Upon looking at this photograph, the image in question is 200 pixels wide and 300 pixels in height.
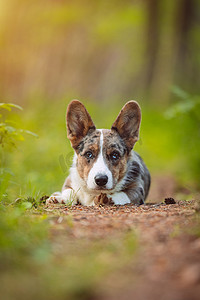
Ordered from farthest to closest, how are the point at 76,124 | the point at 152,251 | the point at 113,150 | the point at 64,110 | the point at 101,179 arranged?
1. the point at 64,110
2. the point at 76,124
3. the point at 113,150
4. the point at 101,179
5. the point at 152,251

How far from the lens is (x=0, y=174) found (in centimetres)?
484

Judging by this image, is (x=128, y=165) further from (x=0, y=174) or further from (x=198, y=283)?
(x=198, y=283)

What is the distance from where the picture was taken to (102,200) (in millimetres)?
4809

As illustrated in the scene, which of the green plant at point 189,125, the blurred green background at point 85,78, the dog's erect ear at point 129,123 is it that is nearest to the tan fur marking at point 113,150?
the dog's erect ear at point 129,123

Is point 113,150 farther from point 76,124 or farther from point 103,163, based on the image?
point 76,124

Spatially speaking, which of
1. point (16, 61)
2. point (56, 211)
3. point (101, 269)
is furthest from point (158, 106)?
point (101, 269)

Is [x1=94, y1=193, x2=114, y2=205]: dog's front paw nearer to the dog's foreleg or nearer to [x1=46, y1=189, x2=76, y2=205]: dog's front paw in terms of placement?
the dog's foreleg

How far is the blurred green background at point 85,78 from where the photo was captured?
7.86 meters

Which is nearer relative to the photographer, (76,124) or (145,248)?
(145,248)

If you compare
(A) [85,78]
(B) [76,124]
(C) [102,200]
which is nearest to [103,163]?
(C) [102,200]

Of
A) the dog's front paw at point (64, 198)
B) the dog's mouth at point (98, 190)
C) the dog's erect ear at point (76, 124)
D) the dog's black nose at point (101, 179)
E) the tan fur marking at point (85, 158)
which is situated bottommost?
the dog's front paw at point (64, 198)

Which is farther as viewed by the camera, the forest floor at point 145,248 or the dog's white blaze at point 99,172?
the dog's white blaze at point 99,172

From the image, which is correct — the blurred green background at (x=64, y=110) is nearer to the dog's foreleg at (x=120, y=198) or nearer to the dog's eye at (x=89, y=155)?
the dog's eye at (x=89, y=155)

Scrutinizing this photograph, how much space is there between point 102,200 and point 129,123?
119 centimetres
